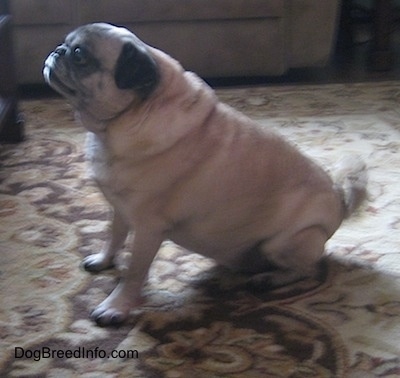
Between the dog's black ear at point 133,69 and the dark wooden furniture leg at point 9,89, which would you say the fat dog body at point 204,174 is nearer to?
the dog's black ear at point 133,69

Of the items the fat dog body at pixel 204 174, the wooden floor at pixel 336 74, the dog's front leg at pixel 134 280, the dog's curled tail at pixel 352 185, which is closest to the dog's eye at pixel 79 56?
the fat dog body at pixel 204 174

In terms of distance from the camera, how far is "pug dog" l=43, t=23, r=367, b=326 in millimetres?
1181

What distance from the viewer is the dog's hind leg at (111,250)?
54.6 inches

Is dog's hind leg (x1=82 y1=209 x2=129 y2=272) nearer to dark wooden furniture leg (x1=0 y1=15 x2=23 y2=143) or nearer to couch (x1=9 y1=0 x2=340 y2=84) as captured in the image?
dark wooden furniture leg (x1=0 y1=15 x2=23 y2=143)

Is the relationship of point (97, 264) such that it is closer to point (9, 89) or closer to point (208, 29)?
point (9, 89)

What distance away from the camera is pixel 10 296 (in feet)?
4.23

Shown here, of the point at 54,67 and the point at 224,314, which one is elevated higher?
the point at 54,67

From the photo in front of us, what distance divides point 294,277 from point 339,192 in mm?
196

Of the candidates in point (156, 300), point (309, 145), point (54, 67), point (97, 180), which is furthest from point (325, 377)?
point (309, 145)

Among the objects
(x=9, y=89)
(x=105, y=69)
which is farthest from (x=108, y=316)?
(x=9, y=89)

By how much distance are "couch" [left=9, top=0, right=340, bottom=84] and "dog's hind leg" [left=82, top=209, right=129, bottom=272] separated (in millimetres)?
1280

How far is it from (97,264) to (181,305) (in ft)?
0.69

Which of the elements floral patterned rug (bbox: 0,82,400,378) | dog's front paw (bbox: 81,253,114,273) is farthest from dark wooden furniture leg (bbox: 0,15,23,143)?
dog's front paw (bbox: 81,253,114,273)

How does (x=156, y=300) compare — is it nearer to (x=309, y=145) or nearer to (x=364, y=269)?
(x=364, y=269)
